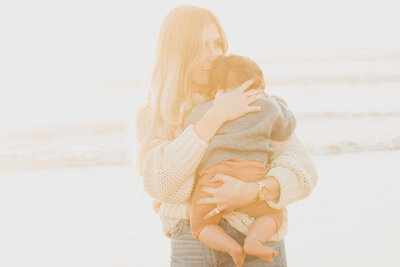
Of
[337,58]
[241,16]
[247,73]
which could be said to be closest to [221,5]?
[241,16]

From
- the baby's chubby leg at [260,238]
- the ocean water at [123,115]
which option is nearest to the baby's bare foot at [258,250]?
the baby's chubby leg at [260,238]

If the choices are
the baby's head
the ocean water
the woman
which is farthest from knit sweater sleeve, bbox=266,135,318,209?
the ocean water

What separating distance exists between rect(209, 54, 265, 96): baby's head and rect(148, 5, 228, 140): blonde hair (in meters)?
0.11

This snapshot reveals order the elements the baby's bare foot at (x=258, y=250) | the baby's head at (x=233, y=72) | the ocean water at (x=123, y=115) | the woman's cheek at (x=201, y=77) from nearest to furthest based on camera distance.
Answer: the baby's bare foot at (x=258, y=250) → the baby's head at (x=233, y=72) → the woman's cheek at (x=201, y=77) → the ocean water at (x=123, y=115)

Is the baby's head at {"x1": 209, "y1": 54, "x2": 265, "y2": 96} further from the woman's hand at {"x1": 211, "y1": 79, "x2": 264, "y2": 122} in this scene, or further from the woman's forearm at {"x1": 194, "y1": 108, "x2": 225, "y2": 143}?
the woman's forearm at {"x1": 194, "y1": 108, "x2": 225, "y2": 143}

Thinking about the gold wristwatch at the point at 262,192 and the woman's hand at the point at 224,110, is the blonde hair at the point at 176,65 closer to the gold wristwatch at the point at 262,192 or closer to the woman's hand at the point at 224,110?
the woman's hand at the point at 224,110

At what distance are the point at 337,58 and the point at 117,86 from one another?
12.8 m

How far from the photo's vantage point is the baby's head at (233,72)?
199 cm

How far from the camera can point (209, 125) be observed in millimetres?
1897

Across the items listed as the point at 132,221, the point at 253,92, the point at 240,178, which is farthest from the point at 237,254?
the point at 132,221

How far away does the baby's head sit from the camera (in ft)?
6.54

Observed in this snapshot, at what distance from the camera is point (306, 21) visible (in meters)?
30.9

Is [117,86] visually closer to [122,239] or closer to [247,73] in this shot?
[122,239]

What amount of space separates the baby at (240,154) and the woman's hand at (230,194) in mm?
31
